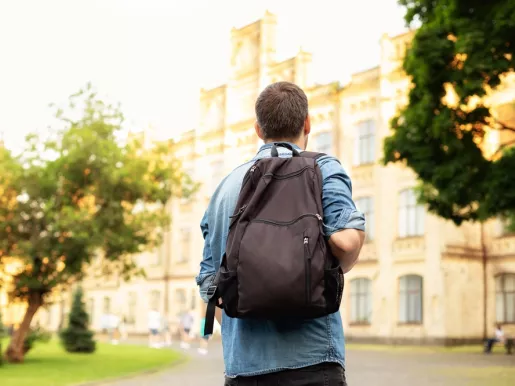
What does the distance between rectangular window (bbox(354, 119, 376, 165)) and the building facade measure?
0.15ft

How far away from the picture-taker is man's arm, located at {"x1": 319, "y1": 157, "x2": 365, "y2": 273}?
108 inches

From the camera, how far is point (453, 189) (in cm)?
1727

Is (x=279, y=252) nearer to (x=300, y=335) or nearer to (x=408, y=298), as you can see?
(x=300, y=335)

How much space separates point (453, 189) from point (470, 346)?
59.0 ft

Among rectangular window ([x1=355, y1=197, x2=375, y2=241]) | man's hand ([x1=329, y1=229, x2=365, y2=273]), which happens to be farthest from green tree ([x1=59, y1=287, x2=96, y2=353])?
man's hand ([x1=329, y1=229, x2=365, y2=273])

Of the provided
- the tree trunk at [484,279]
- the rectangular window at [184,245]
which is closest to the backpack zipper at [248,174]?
the tree trunk at [484,279]

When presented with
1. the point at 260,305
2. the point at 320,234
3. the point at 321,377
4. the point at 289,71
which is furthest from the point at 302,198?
the point at 289,71

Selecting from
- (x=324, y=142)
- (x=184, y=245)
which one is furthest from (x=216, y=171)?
(x=324, y=142)

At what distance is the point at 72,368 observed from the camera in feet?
65.5

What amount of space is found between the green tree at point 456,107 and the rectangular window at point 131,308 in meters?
35.7

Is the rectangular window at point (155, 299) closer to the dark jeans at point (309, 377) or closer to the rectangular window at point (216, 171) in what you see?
the rectangular window at point (216, 171)

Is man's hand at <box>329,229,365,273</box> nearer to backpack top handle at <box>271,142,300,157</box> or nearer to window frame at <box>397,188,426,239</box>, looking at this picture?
backpack top handle at <box>271,142,300,157</box>

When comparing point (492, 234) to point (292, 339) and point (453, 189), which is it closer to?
point (453, 189)

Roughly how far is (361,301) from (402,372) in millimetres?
18703
